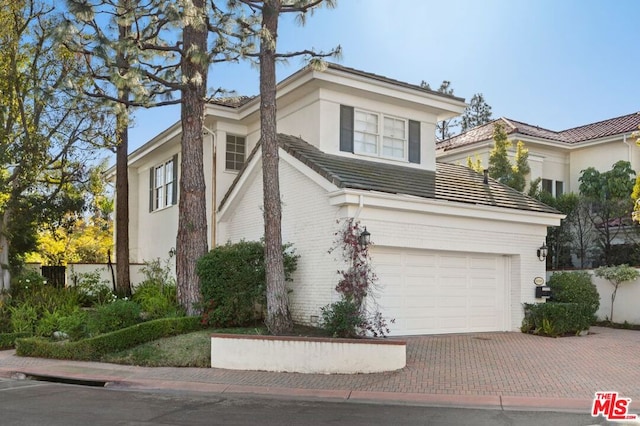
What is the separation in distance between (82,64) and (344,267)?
11.0 metres

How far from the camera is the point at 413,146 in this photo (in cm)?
1722

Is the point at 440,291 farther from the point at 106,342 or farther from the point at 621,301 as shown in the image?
the point at 106,342

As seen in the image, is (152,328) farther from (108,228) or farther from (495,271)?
(108,228)

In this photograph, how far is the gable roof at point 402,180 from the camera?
530 inches

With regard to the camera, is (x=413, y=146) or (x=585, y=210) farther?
(x=585, y=210)

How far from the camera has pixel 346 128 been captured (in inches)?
627

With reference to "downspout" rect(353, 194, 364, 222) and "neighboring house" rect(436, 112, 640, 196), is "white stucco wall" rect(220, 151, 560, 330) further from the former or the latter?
"neighboring house" rect(436, 112, 640, 196)

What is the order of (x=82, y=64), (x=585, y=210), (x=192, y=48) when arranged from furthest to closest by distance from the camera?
(x=585, y=210) → (x=82, y=64) → (x=192, y=48)

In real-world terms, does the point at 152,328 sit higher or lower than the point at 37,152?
lower

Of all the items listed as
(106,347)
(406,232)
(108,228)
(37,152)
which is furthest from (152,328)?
(108,228)

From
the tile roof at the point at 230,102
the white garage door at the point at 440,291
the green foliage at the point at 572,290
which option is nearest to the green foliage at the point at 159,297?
the white garage door at the point at 440,291

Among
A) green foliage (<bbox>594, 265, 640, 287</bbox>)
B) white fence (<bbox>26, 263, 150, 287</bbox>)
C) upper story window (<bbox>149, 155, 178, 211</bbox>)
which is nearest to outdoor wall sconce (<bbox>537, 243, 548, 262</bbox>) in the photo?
green foliage (<bbox>594, 265, 640, 287</bbox>)

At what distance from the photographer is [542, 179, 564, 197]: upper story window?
85.3ft

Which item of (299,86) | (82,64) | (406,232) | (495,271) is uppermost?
(82,64)
